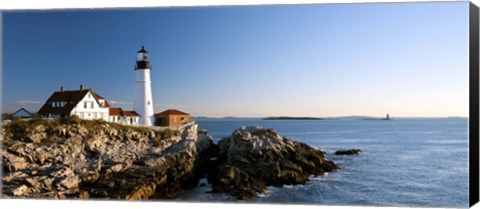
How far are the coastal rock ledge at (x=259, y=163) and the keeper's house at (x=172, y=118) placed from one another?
43.7 inches

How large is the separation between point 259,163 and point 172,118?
6.90 ft

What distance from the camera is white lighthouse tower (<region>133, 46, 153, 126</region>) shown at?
27.2ft

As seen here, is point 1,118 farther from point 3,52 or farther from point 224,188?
point 224,188

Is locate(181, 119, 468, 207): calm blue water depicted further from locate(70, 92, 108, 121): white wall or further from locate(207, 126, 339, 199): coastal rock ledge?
locate(70, 92, 108, 121): white wall

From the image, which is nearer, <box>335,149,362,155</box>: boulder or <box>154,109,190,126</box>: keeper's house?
<box>154,109,190,126</box>: keeper's house

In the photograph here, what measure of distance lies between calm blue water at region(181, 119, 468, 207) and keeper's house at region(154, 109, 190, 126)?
47 cm

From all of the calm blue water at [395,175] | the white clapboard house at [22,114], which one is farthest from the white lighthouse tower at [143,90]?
the white clapboard house at [22,114]

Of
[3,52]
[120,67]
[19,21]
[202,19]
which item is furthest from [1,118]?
[202,19]

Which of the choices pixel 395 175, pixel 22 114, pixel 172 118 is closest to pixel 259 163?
pixel 172 118

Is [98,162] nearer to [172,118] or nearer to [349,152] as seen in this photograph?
[172,118]

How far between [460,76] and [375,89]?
154 centimetres

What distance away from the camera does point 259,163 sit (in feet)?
26.7

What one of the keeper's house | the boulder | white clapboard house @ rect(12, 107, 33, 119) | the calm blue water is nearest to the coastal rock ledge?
the calm blue water

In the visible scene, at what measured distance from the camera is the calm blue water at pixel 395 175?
6922mm
